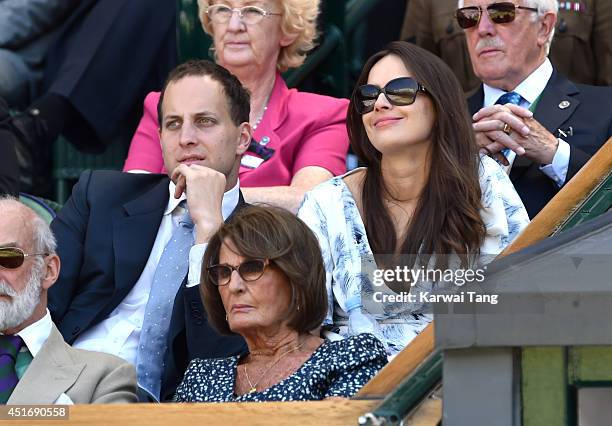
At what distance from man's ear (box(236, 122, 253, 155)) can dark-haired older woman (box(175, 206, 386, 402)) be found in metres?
0.92

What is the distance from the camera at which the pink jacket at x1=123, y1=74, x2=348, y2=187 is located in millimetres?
5188

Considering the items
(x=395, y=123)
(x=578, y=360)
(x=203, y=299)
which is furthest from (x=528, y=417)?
(x=395, y=123)

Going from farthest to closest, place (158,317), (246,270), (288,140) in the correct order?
(288,140) < (158,317) < (246,270)

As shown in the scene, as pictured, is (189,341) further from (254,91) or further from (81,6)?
(81,6)

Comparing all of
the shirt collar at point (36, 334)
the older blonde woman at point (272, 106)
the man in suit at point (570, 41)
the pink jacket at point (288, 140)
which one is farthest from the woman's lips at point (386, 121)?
the man in suit at point (570, 41)

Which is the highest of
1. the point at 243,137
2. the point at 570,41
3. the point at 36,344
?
the point at 570,41

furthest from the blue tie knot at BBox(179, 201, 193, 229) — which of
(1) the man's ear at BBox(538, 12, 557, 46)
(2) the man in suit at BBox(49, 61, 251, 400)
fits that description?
(1) the man's ear at BBox(538, 12, 557, 46)

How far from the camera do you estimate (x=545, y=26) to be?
513 centimetres

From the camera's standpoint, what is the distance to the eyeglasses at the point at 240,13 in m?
5.41

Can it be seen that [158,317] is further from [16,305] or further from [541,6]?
[541,6]

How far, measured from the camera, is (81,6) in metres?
6.25

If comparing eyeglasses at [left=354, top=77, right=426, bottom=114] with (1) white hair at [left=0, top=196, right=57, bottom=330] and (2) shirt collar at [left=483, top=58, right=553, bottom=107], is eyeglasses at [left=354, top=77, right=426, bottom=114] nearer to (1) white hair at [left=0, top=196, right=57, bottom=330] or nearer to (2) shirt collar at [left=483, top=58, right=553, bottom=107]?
(2) shirt collar at [left=483, top=58, right=553, bottom=107]

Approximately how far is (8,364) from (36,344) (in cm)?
10

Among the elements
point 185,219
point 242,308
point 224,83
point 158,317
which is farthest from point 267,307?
point 224,83
